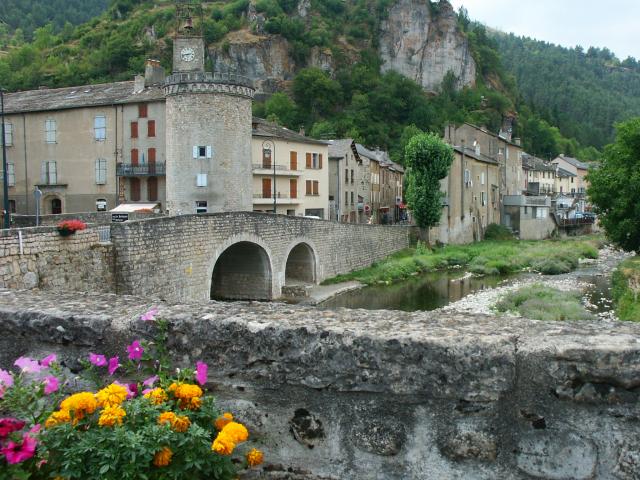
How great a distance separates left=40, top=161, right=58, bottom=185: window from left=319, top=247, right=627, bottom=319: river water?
1878 cm

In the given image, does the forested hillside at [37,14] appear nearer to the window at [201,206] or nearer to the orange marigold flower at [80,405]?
the window at [201,206]

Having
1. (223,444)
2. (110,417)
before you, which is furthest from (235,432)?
(110,417)

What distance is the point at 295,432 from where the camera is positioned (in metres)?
3.21

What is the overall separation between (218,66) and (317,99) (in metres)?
18.5

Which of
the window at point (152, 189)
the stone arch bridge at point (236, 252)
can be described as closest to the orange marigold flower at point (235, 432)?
the stone arch bridge at point (236, 252)

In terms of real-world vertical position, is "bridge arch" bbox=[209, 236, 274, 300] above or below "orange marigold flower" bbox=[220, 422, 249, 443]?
below

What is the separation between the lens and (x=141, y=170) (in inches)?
1481

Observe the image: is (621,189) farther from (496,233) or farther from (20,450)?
(20,450)

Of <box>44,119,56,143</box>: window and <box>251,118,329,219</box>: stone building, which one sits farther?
<box>251,118,329,219</box>: stone building

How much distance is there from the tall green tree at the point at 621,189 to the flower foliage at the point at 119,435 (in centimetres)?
3265

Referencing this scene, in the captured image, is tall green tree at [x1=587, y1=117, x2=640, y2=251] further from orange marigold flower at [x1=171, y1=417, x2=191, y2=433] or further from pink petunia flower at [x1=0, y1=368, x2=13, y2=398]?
pink petunia flower at [x1=0, y1=368, x2=13, y2=398]

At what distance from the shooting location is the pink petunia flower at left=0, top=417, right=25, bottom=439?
2.87 m

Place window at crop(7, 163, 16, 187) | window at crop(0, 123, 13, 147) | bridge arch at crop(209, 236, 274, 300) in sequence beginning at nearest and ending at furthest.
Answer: bridge arch at crop(209, 236, 274, 300), window at crop(0, 123, 13, 147), window at crop(7, 163, 16, 187)

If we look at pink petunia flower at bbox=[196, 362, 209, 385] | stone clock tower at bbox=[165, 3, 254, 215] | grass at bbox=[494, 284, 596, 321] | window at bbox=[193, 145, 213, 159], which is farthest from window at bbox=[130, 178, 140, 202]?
pink petunia flower at bbox=[196, 362, 209, 385]
